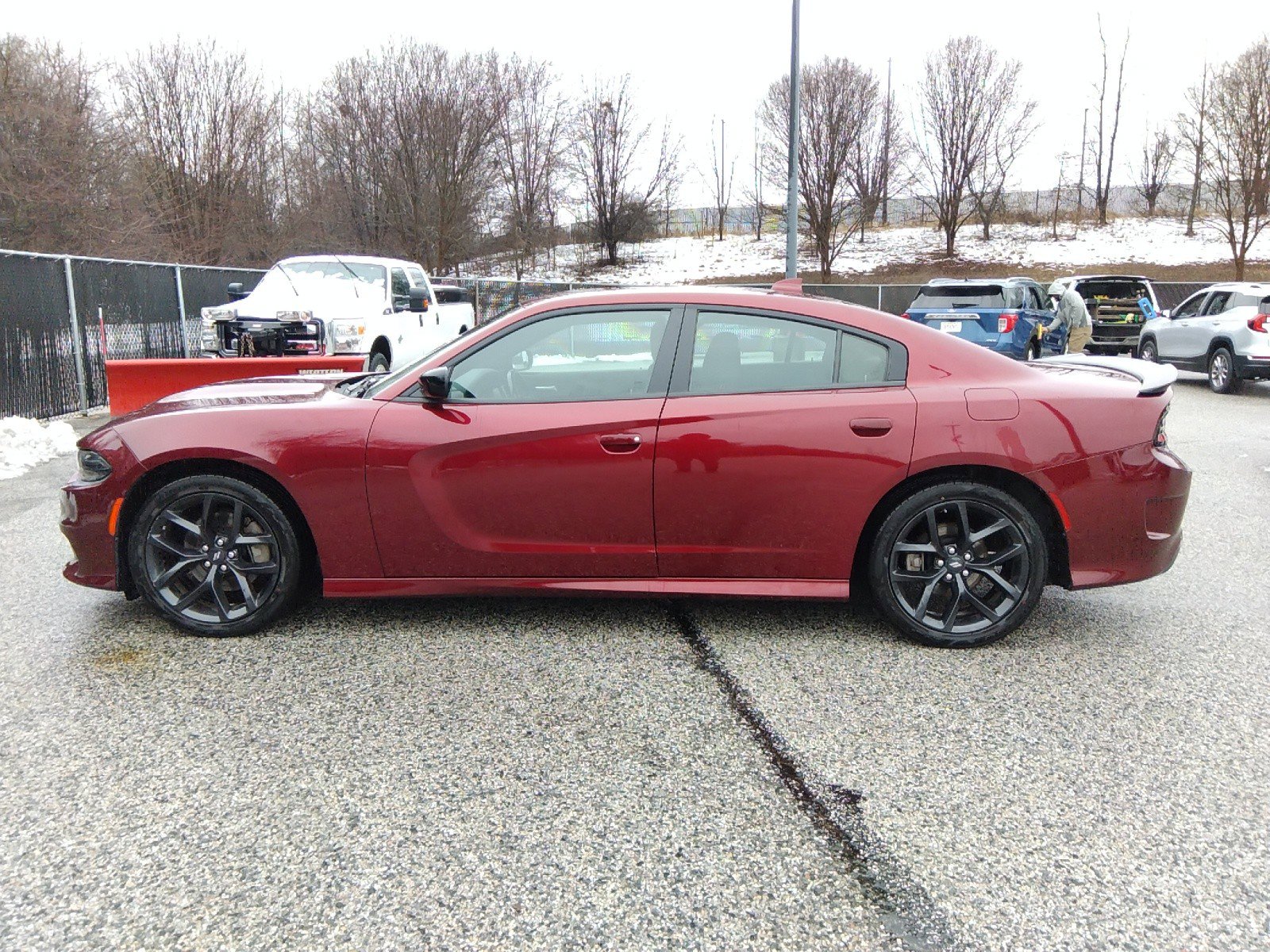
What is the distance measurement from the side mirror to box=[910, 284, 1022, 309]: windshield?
478 inches

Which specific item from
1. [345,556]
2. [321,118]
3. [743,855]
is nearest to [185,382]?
[345,556]

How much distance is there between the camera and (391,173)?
38.3 meters

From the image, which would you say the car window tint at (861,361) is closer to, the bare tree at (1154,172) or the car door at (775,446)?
the car door at (775,446)

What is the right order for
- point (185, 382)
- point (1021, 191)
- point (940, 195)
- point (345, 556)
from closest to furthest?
point (345, 556) < point (185, 382) < point (940, 195) < point (1021, 191)

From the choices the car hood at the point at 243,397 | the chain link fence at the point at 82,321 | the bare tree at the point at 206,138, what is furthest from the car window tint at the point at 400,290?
the bare tree at the point at 206,138

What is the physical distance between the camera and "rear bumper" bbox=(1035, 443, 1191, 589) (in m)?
3.92

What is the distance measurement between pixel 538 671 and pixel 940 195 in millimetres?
42422

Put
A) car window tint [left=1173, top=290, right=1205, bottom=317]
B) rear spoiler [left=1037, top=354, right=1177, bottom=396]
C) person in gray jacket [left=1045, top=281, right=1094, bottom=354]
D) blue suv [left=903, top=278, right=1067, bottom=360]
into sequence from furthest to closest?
1. car window tint [left=1173, top=290, right=1205, bottom=317]
2. blue suv [left=903, top=278, right=1067, bottom=360]
3. person in gray jacket [left=1045, top=281, right=1094, bottom=354]
4. rear spoiler [left=1037, top=354, right=1177, bottom=396]

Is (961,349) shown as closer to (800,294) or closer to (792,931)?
(800,294)

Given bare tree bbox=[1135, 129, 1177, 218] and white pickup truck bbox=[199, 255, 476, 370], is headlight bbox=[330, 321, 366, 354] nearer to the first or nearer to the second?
white pickup truck bbox=[199, 255, 476, 370]

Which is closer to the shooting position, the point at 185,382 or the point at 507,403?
the point at 507,403

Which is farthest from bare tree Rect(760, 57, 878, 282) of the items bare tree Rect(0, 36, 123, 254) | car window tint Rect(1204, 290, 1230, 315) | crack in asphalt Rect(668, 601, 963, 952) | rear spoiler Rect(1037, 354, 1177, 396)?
crack in asphalt Rect(668, 601, 963, 952)

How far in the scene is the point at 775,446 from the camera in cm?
392

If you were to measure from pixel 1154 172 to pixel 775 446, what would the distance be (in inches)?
2060
